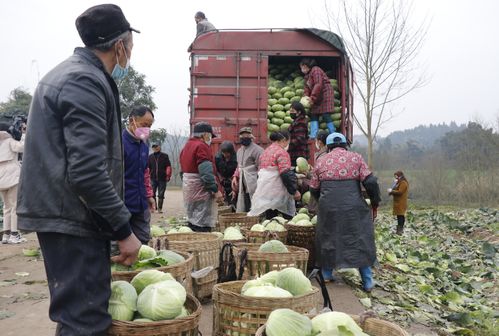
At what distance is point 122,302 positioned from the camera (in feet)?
8.05

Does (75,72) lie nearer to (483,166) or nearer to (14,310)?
(14,310)

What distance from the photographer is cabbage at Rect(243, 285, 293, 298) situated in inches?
110

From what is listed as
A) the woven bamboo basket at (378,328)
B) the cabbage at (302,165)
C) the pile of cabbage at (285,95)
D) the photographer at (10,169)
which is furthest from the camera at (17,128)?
the woven bamboo basket at (378,328)

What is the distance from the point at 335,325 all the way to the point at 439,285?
5356 mm

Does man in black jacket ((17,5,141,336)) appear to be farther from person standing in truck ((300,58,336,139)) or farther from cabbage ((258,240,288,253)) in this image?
person standing in truck ((300,58,336,139))

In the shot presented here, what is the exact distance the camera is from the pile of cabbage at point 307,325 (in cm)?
222

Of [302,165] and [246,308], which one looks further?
[302,165]

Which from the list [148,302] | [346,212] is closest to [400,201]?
[346,212]

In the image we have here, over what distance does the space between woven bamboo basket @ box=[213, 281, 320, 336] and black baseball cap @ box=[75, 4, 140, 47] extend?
1.64 m

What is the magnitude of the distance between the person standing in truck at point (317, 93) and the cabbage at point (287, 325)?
650cm

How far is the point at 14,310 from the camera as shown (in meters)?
4.71

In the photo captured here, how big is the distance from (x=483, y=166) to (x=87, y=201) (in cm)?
2664

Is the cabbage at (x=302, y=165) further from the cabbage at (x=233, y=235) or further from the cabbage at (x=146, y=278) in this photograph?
the cabbage at (x=146, y=278)

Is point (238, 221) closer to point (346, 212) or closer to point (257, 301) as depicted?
point (346, 212)
